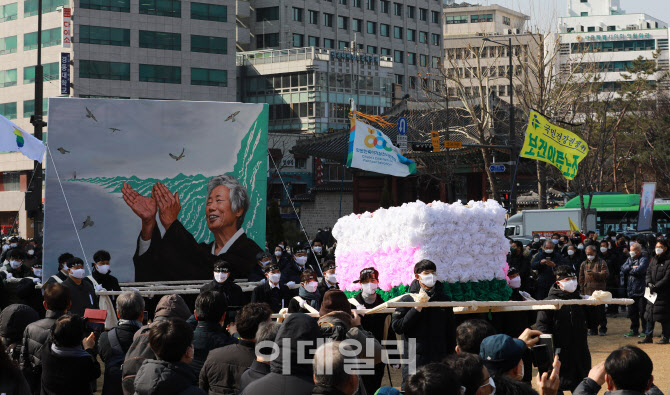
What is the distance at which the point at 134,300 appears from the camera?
6.53 m

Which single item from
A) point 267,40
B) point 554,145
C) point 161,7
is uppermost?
point 267,40

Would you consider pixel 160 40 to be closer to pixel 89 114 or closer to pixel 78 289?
pixel 89 114

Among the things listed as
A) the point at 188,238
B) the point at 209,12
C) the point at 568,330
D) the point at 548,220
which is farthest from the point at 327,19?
the point at 568,330

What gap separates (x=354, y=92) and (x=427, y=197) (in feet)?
68.8

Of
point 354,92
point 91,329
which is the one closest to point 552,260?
point 91,329

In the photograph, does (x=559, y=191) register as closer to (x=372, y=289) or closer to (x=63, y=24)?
(x=63, y=24)

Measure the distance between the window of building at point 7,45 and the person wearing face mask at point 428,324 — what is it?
184 ft

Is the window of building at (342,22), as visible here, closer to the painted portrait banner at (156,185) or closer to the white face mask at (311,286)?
the painted portrait banner at (156,185)

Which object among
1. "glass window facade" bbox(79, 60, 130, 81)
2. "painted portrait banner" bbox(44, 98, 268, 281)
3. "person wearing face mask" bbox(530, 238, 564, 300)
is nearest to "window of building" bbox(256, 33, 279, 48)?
"glass window facade" bbox(79, 60, 130, 81)

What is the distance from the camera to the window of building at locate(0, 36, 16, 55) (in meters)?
58.7

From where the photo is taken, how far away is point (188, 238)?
44.9 ft

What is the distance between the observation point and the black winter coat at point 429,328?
7.91 m

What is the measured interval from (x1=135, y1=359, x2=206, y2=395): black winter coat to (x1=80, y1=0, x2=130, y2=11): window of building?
2164 inches

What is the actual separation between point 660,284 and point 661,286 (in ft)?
0.20
